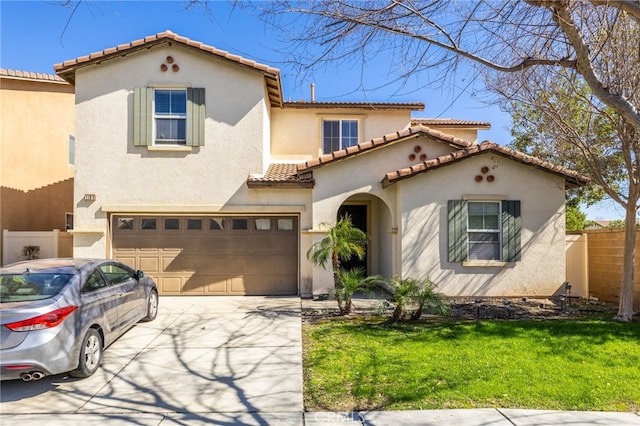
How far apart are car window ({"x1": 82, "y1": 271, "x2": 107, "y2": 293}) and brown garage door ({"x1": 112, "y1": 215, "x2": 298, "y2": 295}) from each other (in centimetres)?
527

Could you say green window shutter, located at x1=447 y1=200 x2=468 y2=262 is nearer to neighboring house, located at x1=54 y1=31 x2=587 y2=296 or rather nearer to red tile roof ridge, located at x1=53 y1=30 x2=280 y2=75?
neighboring house, located at x1=54 y1=31 x2=587 y2=296

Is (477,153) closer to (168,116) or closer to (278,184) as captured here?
(278,184)

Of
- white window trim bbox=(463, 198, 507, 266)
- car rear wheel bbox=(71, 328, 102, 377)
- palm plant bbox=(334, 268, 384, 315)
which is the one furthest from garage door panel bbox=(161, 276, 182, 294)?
white window trim bbox=(463, 198, 507, 266)

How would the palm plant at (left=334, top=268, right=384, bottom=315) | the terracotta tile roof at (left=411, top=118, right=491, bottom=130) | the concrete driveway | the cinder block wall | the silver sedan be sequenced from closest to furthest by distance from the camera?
the concrete driveway, the silver sedan, the palm plant at (left=334, top=268, right=384, bottom=315), the cinder block wall, the terracotta tile roof at (left=411, top=118, right=491, bottom=130)

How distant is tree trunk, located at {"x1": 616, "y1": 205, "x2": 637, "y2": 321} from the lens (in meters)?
9.16

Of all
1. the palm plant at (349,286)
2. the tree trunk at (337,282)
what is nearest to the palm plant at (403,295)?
the palm plant at (349,286)

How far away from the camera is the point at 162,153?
474 inches

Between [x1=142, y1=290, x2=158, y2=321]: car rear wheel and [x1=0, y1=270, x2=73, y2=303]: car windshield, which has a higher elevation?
[x1=0, y1=270, x2=73, y2=303]: car windshield

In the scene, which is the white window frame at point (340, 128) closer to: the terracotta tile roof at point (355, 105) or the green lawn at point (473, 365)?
the terracotta tile roof at point (355, 105)

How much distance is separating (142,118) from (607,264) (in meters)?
13.9

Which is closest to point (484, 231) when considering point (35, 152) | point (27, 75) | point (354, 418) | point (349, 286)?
point (349, 286)

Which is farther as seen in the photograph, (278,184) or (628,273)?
(278,184)

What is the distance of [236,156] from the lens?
12156 mm

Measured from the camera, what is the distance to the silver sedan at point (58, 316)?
16.7ft
